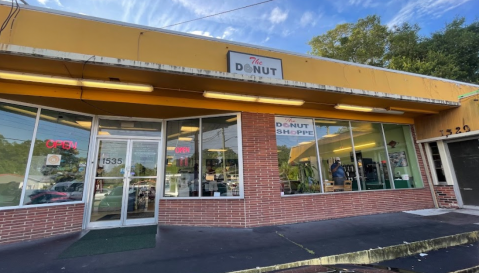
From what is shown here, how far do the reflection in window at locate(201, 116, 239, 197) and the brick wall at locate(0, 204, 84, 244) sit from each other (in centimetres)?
331

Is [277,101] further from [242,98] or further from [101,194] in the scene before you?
[101,194]

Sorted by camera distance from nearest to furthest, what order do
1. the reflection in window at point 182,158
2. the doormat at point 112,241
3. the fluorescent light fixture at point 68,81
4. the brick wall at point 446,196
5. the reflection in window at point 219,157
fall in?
the doormat at point 112,241
the fluorescent light fixture at point 68,81
the reflection in window at point 219,157
the reflection in window at point 182,158
the brick wall at point 446,196

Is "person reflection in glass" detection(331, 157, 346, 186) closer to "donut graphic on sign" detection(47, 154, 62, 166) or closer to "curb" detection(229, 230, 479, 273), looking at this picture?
"curb" detection(229, 230, 479, 273)

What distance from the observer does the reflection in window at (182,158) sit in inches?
257

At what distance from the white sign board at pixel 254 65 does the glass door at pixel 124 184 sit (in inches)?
137

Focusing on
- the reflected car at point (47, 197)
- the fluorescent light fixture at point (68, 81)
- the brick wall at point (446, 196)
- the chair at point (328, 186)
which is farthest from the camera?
the brick wall at point (446, 196)

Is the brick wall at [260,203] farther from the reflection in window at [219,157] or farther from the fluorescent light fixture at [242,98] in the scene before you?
the fluorescent light fixture at [242,98]

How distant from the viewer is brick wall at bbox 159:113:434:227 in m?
6.02

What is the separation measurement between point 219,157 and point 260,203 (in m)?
1.79

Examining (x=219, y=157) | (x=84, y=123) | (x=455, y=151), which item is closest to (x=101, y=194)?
(x=84, y=123)

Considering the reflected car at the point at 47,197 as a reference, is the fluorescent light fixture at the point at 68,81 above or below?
above

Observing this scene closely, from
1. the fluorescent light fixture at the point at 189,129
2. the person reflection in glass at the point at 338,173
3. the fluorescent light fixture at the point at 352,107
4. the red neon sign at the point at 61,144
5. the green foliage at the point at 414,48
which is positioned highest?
the green foliage at the point at 414,48

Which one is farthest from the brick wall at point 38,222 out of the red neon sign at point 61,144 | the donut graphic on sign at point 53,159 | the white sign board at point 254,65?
the white sign board at point 254,65

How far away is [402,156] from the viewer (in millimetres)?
8781
